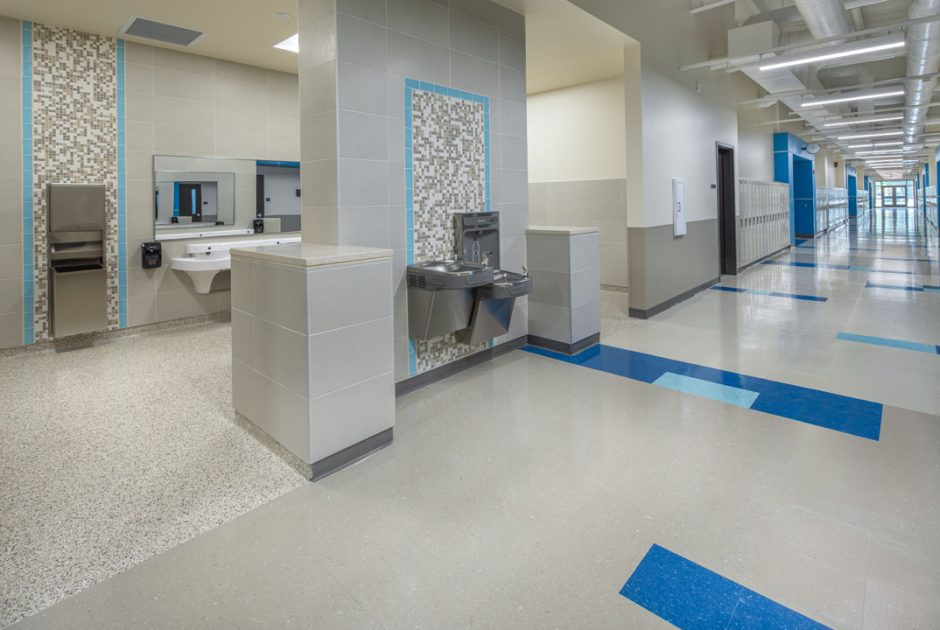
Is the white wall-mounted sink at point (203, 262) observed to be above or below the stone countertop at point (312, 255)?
above

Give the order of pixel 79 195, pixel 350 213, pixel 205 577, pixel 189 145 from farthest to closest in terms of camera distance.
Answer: pixel 189 145, pixel 79 195, pixel 350 213, pixel 205 577

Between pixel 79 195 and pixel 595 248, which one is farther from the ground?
pixel 79 195

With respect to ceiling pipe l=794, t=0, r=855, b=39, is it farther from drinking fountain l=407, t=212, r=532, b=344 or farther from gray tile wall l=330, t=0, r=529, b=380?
drinking fountain l=407, t=212, r=532, b=344

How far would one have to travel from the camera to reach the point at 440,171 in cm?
385

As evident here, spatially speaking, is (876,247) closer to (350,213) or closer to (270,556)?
A: (350,213)

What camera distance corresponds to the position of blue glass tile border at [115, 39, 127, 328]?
5.09 metres

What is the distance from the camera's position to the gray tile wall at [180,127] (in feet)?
17.3

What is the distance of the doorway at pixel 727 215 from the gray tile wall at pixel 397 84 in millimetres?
5529

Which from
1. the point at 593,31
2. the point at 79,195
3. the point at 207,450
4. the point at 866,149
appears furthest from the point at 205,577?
the point at 866,149

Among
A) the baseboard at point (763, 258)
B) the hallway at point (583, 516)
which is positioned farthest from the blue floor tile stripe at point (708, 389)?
the baseboard at point (763, 258)

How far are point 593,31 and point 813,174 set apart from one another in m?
15.3

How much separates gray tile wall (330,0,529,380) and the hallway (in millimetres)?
1240

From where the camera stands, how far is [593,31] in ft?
17.0

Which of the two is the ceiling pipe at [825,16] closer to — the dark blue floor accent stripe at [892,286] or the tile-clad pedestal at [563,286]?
the tile-clad pedestal at [563,286]
